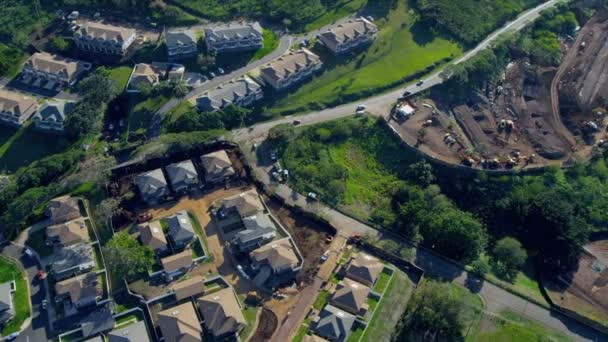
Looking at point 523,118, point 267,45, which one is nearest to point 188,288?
point 267,45

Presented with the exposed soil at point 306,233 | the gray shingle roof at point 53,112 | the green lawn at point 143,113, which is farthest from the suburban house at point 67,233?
the exposed soil at point 306,233

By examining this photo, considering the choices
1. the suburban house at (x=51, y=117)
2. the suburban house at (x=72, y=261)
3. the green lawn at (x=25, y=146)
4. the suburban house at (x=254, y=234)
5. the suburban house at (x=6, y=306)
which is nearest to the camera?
the suburban house at (x=6, y=306)

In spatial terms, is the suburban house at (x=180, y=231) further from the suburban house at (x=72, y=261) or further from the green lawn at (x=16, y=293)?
the green lawn at (x=16, y=293)

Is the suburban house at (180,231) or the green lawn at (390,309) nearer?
the green lawn at (390,309)

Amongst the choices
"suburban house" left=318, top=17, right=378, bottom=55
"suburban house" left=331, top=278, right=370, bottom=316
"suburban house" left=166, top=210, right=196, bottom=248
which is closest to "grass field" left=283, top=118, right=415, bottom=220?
"suburban house" left=331, top=278, right=370, bottom=316

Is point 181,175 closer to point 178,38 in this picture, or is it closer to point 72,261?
point 72,261
